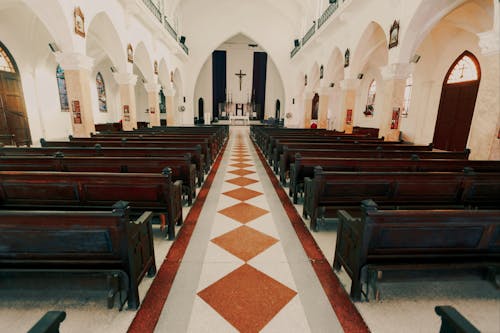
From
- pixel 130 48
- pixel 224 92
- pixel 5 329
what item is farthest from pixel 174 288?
pixel 224 92

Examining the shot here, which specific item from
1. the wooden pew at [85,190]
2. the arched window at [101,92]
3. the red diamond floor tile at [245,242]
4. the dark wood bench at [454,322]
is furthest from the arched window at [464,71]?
the arched window at [101,92]

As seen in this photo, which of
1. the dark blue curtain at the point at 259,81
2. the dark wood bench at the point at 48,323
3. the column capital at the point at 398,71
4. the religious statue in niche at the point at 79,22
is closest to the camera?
the dark wood bench at the point at 48,323

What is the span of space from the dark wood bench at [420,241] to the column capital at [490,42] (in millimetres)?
4016

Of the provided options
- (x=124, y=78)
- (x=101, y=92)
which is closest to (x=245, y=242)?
(x=124, y=78)

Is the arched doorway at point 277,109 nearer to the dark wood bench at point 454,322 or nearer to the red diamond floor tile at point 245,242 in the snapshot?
the red diamond floor tile at point 245,242

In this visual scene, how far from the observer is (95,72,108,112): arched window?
1688cm

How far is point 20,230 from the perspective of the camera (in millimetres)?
1597

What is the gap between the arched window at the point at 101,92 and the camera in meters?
16.9

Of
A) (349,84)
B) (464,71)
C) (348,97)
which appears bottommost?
(348,97)

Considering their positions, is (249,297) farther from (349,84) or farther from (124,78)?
(349,84)

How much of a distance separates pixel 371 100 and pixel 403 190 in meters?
15.2

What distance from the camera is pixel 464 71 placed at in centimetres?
941

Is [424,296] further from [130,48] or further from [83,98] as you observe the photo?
[130,48]

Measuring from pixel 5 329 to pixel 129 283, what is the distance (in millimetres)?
826
